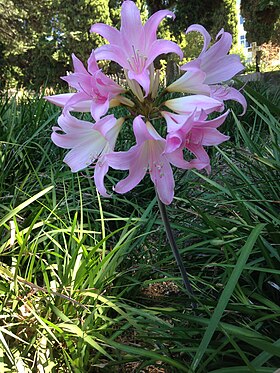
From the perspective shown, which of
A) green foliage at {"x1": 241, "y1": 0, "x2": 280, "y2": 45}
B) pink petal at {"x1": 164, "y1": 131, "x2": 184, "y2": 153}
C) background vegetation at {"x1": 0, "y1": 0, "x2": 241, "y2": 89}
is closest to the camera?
pink petal at {"x1": 164, "y1": 131, "x2": 184, "y2": 153}

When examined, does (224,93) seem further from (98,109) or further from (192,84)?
(98,109)

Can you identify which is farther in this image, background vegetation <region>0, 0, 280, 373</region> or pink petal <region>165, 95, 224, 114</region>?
background vegetation <region>0, 0, 280, 373</region>

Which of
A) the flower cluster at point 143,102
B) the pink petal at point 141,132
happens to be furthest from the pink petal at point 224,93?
the pink petal at point 141,132

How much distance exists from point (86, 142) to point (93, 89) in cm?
14

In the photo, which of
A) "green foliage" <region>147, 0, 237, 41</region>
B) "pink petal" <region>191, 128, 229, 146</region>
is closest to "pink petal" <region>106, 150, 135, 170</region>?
"pink petal" <region>191, 128, 229, 146</region>

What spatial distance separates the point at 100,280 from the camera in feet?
4.18

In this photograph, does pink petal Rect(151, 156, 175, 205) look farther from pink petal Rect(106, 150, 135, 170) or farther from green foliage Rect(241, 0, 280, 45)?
green foliage Rect(241, 0, 280, 45)

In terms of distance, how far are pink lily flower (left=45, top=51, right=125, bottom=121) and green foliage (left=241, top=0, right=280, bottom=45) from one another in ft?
53.2

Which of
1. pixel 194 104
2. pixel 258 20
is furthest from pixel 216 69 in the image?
pixel 258 20

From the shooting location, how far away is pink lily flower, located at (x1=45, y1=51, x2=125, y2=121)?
797mm

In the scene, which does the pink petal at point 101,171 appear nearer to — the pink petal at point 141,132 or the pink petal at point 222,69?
the pink petal at point 141,132

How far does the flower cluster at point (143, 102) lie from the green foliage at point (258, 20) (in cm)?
1611

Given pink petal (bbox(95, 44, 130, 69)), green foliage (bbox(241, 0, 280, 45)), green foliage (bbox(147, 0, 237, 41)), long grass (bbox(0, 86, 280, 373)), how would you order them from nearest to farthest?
pink petal (bbox(95, 44, 130, 69)), long grass (bbox(0, 86, 280, 373)), green foliage (bbox(147, 0, 237, 41)), green foliage (bbox(241, 0, 280, 45))

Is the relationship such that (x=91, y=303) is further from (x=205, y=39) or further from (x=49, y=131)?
(x=49, y=131)
